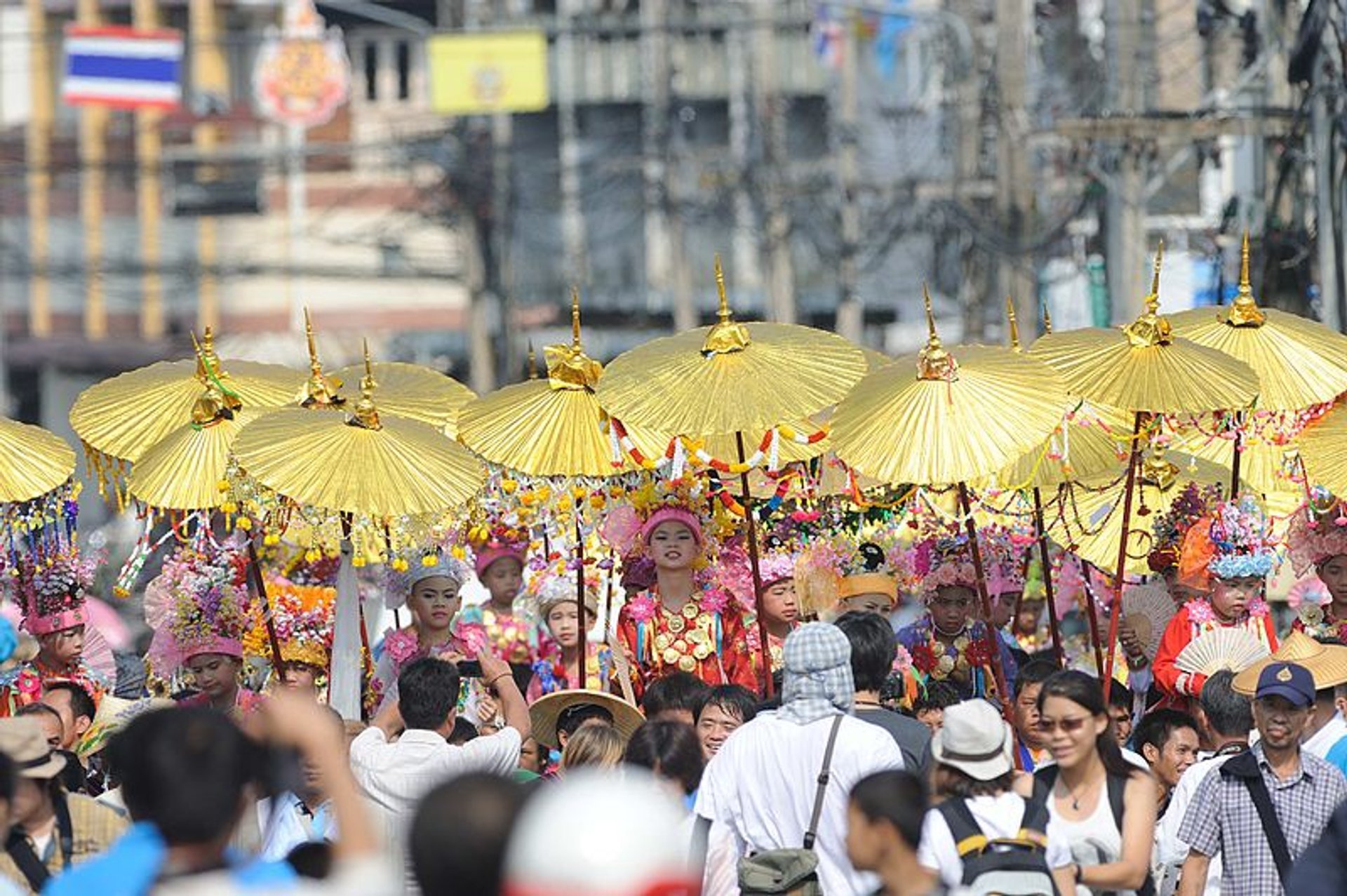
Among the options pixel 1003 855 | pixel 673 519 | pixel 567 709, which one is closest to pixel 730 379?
pixel 673 519

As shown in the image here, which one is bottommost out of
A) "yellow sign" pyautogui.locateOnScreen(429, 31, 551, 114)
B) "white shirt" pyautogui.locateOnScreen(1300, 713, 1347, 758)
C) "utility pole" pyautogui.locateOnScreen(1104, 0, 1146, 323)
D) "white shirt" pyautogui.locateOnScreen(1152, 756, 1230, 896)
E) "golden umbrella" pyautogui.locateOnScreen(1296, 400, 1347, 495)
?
"white shirt" pyautogui.locateOnScreen(1152, 756, 1230, 896)

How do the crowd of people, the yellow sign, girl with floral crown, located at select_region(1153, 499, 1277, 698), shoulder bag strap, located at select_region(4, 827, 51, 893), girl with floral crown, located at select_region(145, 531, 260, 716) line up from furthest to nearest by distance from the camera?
the yellow sign, girl with floral crown, located at select_region(145, 531, 260, 716), girl with floral crown, located at select_region(1153, 499, 1277, 698), shoulder bag strap, located at select_region(4, 827, 51, 893), the crowd of people

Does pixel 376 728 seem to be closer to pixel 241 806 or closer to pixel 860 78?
pixel 241 806

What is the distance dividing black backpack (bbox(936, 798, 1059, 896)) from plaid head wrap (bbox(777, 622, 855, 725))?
3.25 feet

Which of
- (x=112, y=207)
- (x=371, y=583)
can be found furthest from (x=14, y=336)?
(x=371, y=583)

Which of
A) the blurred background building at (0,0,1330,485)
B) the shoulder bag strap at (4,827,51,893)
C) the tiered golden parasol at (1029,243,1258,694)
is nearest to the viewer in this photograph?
the shoulder bag strap at (4,827,51,893)

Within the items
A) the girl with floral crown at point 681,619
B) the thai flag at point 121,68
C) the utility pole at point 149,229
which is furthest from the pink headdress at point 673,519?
the utility pole at point 149,229

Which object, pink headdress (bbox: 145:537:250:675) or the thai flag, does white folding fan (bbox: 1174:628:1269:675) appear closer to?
pink headdress (bbox: 145:537:250:675)

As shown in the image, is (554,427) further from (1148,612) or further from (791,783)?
(791,783)

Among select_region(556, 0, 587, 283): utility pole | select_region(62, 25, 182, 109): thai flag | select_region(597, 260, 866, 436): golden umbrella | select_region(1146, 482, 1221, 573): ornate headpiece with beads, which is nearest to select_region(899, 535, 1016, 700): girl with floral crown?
select_region(1146, 482, 1221, 573): ornate headpiece with beads

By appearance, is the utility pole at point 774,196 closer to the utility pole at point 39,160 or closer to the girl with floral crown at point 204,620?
the utility pole at point 39,160

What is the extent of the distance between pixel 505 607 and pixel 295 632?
161cm

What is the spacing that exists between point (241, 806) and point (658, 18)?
88.7 ft

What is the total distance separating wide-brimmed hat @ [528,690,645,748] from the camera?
29.8 ft
